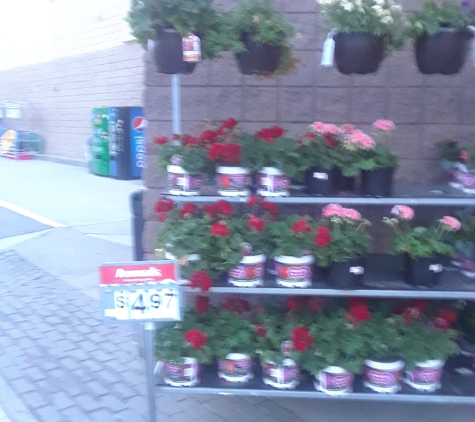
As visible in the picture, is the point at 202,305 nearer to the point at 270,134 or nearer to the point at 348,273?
the point at 348,273

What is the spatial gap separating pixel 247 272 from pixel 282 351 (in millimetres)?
480

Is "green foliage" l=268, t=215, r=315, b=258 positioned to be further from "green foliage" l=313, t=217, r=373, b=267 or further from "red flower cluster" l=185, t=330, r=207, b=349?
"red flower cluster" l=185, t=330, r=207, b=349

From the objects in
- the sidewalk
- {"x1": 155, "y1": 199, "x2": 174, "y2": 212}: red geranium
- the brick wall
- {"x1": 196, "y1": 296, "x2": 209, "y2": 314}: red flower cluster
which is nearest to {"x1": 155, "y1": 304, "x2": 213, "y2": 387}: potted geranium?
{"x1": 196, "y1": 296, "x2": 209, "y2": 314}: red flower cluster

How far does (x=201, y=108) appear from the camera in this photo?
374cm

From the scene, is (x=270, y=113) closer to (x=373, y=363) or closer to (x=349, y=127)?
(x=349, y=127)

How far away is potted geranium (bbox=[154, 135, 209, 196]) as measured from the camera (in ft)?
9.41

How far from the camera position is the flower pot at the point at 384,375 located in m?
2.80

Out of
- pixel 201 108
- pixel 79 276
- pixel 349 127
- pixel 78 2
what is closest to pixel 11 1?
pixel 78 2

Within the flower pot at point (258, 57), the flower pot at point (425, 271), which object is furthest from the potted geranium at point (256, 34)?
the flower pot at point (425, 271)

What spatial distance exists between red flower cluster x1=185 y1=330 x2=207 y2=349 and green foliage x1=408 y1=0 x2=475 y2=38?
199cm

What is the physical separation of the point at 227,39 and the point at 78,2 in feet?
41.0

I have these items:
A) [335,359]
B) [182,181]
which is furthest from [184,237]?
[335,359]

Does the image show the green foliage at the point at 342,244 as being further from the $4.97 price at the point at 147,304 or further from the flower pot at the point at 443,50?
the flower pot at the point at 443,50

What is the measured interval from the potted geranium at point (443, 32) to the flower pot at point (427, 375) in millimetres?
1598
